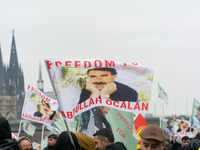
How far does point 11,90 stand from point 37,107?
116086mm

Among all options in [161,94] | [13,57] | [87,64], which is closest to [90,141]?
[87,64]

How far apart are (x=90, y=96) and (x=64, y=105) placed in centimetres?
51

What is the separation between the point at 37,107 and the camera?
9.71 m

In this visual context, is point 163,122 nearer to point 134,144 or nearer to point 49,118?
point 49,118

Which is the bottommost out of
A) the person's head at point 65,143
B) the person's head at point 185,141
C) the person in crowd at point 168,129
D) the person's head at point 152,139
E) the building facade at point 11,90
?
the building facade at point 11,90

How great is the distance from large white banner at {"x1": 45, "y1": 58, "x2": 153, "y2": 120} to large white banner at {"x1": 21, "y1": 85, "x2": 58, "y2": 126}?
15.5 ft

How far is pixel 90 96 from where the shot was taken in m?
4.44

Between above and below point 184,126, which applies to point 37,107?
above

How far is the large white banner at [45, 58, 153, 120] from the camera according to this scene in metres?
4.02

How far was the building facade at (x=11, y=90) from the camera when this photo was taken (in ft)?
390

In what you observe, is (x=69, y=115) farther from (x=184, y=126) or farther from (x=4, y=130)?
(x=184, y=126)

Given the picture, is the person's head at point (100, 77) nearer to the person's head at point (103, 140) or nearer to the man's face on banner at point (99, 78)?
the man's face on banner at point (99, 78)

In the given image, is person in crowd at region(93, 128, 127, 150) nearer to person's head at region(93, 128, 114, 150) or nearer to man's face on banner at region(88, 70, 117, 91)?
person's head at region(93, 128, 114, 150)

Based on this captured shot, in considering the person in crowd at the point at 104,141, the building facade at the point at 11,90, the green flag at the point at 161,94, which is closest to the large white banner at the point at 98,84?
the person in crowd at the point at 104,141
